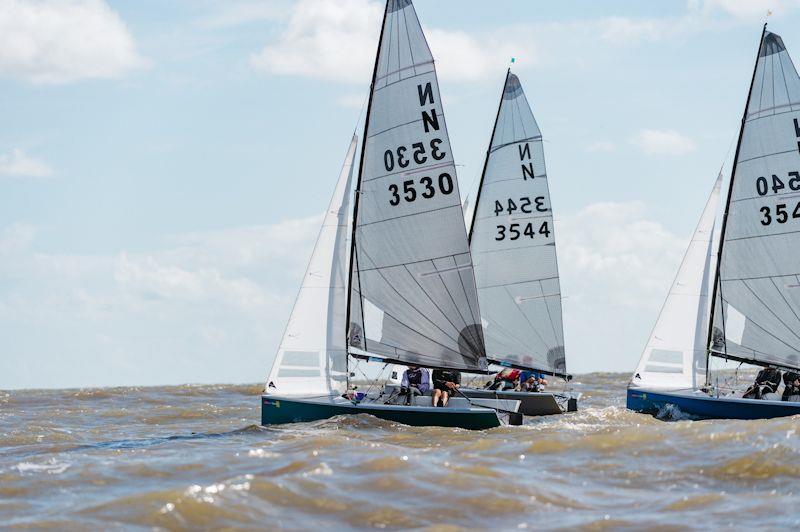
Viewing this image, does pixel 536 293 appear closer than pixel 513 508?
No

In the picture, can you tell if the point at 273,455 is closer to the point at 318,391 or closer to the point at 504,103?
the point at 318,391

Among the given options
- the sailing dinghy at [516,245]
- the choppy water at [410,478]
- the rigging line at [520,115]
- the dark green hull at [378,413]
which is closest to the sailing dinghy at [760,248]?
the sailing dinghy at [516,245]

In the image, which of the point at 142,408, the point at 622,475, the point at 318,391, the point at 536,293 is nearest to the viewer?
the point at 622,475

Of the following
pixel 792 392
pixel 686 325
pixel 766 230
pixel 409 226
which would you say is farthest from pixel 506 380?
pixel 409 226

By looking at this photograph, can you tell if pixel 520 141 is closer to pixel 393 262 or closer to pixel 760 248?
pixel 760 248

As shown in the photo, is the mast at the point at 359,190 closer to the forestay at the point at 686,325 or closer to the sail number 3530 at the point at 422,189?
the sail number 3530 at the point at 422,189

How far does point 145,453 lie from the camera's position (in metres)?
19.5

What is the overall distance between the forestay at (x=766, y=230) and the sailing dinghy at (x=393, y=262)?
22.4 ft

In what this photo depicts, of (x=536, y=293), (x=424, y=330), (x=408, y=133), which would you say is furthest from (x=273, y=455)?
(x=536, y=293)

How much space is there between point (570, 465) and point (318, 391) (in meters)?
6.95

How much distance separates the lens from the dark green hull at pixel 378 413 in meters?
21.7

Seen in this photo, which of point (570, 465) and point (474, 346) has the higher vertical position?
point (474, 346)

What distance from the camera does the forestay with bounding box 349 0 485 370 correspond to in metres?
23.3

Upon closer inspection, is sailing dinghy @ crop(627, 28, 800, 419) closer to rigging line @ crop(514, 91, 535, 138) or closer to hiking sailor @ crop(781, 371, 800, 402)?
hiking sailor @ crop(781, 371, 800, 402)
